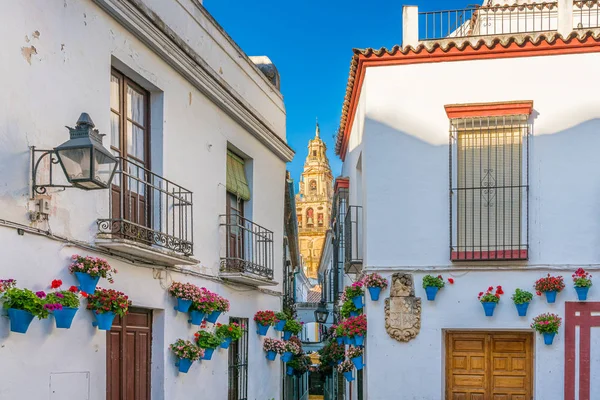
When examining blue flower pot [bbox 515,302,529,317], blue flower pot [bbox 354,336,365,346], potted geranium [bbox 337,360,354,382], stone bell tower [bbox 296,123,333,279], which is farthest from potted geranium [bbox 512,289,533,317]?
stone bell tower [bbox 296,123,333,279]

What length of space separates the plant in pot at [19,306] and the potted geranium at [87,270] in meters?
0.91

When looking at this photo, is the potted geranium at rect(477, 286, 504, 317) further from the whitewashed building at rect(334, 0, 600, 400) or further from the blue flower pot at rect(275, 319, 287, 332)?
the blue flower pot at rect(275, 319, 287, 332)

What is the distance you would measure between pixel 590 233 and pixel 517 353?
194 cm

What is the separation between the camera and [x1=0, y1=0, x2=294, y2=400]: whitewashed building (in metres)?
6.17

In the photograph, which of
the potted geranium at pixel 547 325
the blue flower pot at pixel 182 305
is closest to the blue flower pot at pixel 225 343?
the blue flower pot at pixel 182 305

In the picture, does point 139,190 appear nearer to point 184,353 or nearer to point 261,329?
point 184,353

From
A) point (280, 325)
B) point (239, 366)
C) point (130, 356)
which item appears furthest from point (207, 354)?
point (280, 325)

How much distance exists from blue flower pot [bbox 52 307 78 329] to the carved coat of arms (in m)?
5.44

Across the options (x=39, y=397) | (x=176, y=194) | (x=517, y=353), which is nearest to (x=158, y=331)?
(x=176, y=194)

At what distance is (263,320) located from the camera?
12.1 metres

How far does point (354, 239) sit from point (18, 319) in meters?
7.88

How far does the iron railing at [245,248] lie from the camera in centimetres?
1094

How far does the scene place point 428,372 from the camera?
10555 mm

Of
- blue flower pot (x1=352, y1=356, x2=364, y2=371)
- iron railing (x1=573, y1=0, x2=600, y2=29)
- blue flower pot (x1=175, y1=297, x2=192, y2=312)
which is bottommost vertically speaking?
blue flower pot (x1=352, y1=356, x2=364, y2=371)
